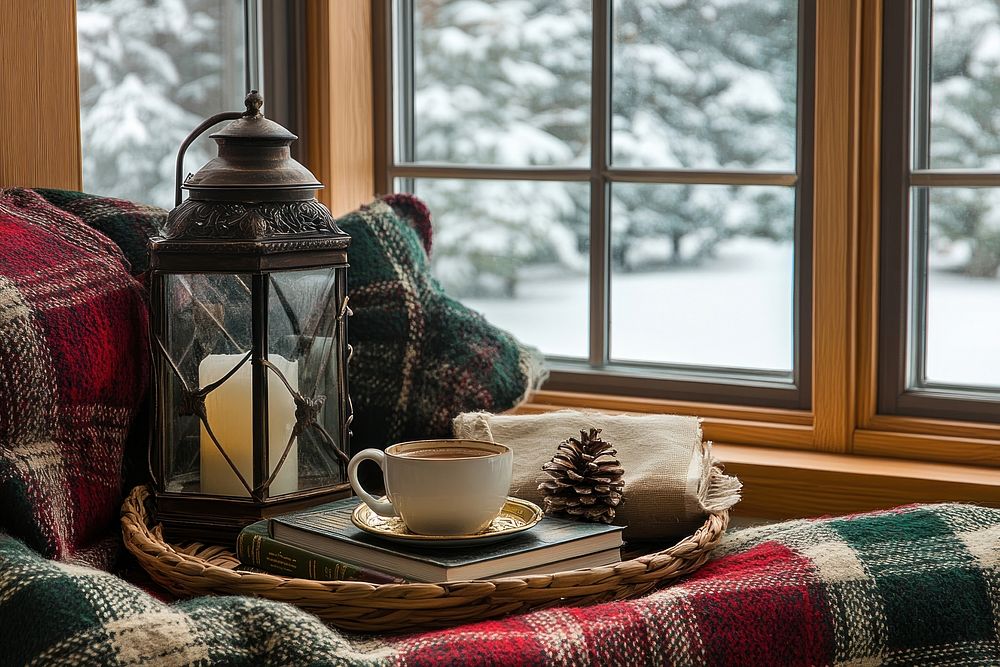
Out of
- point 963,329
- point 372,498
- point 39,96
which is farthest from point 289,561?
point 963,329

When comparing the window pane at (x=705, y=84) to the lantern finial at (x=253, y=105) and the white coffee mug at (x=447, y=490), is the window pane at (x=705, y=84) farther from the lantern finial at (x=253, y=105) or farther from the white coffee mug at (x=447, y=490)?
the white coffee mug at (x=447, y=490)

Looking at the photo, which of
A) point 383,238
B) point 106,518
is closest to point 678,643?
point 106,518

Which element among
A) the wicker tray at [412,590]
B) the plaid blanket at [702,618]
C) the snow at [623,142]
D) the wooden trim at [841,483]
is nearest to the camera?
the plaid blanket at [702,618]

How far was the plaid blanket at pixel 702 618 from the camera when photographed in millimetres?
847

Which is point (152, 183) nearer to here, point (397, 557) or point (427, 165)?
point (427, 165)

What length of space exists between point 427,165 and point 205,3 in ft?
1.46

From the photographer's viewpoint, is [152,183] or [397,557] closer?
[397,557]

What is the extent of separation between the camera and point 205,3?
1794 millimetres

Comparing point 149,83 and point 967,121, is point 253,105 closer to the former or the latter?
point 149,83

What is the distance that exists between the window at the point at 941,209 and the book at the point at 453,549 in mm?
→ 752

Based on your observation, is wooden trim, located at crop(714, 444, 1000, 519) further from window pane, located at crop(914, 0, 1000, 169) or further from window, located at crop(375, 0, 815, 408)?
window pane, located at crop(914, 0, 1000, 169)

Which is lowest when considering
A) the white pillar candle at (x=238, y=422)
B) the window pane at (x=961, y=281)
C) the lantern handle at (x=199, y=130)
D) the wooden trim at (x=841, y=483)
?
the wooden trim at (x=841, y=483)

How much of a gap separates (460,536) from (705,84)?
0.99 metres

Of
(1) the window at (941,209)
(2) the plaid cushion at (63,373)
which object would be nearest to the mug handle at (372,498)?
(2) the plaid cushion at (63,373)
